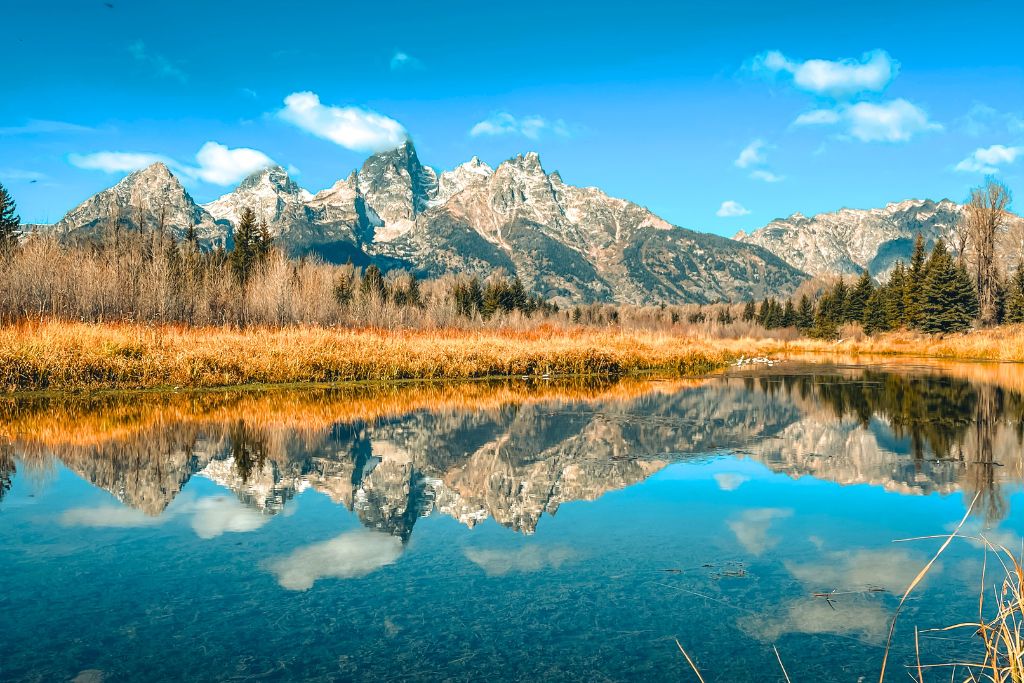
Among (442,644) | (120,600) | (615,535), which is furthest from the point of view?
(615,535)

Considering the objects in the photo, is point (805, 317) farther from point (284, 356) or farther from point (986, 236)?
point (284, 356)

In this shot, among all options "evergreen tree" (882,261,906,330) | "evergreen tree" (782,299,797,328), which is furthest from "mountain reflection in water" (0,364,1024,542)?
"evergreen tree" (782,299,797,328)

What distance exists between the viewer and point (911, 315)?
69.8 m

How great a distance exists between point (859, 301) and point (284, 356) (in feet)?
272

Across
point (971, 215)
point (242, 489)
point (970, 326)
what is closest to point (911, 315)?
point (970, 326)

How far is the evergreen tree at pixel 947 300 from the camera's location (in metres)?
63.2

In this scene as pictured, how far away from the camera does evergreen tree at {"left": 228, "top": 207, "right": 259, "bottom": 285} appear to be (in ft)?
278

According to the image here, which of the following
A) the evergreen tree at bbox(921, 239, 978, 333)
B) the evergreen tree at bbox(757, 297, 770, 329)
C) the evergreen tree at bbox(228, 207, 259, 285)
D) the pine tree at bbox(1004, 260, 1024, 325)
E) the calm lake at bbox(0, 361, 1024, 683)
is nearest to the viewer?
the calm lake at bbox(0, 361, 1024, 683)

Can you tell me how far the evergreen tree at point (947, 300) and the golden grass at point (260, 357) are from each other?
133 ft

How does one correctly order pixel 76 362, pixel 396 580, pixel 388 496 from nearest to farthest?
1. pixel 396 580
2. pixel 388 496
3. pixel 76 362

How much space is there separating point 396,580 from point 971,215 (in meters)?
86.4

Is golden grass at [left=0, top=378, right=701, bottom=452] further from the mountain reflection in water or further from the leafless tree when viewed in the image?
the leafless tree

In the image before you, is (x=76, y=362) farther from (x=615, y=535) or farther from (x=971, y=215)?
(x=971, y=215)

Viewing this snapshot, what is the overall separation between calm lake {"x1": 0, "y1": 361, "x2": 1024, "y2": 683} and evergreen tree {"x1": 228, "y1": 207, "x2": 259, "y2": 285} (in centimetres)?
7360
